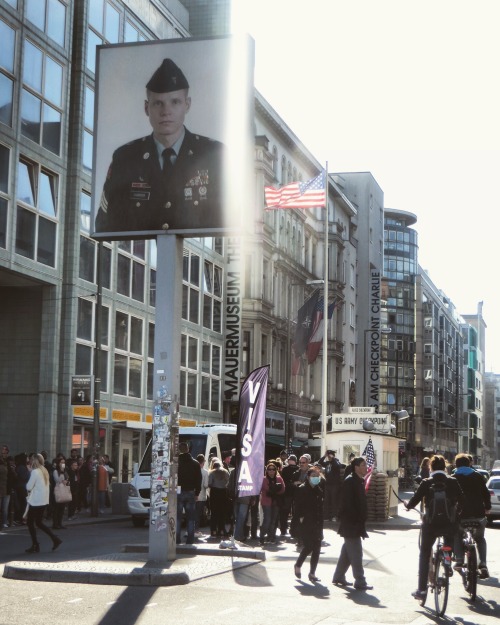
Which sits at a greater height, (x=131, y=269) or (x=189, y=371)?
(x=131, y=269)

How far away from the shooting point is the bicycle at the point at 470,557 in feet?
47.8

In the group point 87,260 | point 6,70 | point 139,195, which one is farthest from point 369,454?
point 139,195

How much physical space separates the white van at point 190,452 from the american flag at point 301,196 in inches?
402

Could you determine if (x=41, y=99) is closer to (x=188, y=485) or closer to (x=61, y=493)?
(x=61, y=493)

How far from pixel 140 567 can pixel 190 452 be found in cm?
1408

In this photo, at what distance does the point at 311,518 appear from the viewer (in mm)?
16609

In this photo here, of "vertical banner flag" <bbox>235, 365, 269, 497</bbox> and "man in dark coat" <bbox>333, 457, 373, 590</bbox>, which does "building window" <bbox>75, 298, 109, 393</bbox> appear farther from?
"man in dark coat" <bbox>333, 457, 373, 590</bbox>

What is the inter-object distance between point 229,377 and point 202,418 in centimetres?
357

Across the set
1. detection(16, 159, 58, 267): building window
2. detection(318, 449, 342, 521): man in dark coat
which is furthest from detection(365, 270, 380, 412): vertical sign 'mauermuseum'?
detection(318, 449, 342, 521): man in dark coat

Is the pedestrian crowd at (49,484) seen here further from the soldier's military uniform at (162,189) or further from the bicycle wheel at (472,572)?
the bicycle wheel at (472,572)

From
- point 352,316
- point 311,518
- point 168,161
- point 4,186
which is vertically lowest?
point 311,518

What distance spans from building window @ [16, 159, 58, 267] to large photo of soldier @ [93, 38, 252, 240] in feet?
58.7

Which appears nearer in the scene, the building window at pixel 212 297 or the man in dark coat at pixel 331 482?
the man in dark coat at pixel 331 482

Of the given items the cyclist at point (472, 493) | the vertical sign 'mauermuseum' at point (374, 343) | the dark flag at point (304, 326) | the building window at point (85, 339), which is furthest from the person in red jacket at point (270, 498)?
the vertical sign 'mauermuseum' at point (374, 343)
